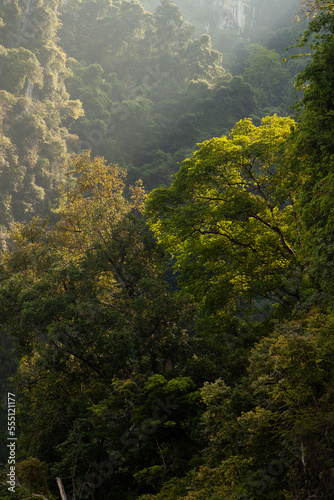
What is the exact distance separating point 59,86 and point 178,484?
33536 mm

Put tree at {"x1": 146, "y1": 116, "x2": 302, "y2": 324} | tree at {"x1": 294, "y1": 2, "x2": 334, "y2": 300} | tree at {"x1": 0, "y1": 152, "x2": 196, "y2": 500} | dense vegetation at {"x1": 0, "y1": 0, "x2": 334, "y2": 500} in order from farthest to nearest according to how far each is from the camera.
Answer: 1. tree at {"x1": 146, "y1": 116, "x2": 302, "y2": 324}
2. tree at {"x1": 0, "y1": 152, "x2": 196, "y2": 500}
3. tree at {"x1": 294, "y1": 2, "x2": 334, "y2": 300}
4. dense vegetation at {"x1": 0, "y1": 0, "x2": 334, "y2": 500}

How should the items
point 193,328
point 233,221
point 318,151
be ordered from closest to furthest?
point 318,151, point 233,221, point 193,328

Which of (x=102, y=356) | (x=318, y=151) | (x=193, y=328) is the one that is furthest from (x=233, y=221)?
(x=102, y=356)

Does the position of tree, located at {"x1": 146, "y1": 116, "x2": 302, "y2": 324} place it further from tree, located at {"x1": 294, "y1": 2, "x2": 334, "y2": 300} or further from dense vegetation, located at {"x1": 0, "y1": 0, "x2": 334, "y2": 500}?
tree, located at {"x1": 294, "y1": 2, "x2": 334, "y2": 300}

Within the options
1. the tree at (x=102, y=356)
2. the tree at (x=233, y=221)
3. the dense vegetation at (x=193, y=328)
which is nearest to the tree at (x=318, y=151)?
the dense vegetation at (x=193, y=328)

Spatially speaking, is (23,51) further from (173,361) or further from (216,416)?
(216,416)

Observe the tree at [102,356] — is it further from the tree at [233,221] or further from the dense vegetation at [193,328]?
the tree at [233,221]

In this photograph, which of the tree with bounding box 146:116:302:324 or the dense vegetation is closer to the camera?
the dense vegetation

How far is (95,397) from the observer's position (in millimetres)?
10062

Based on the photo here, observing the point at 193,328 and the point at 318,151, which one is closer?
the point at 318,151

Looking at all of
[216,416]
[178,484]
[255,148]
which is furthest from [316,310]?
[255,148]

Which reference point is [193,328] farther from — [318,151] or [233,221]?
[318,151]

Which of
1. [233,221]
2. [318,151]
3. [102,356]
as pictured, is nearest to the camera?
[318,151]

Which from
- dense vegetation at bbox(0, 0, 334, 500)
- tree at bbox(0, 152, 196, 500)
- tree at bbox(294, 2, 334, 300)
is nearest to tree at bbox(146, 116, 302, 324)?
dense vegetation at bbox(0, 0, 334, 500)
